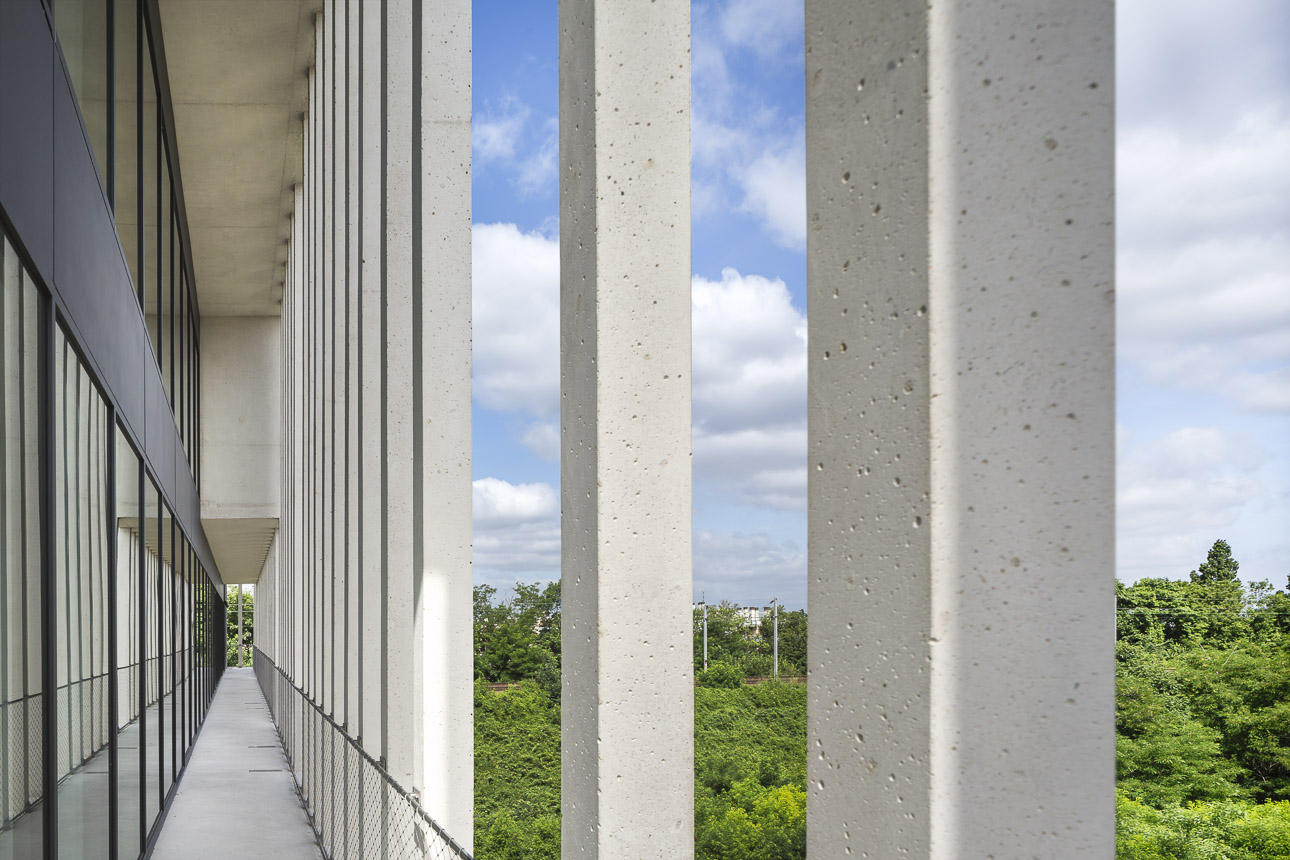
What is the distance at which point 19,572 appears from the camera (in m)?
4.28

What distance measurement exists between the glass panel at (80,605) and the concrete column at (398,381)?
5.55 ft

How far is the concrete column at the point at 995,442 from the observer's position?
1.58 metres

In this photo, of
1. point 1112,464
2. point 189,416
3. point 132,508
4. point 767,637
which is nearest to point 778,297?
point 767,637

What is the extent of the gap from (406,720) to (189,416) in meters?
16.9

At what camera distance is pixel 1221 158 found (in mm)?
68812

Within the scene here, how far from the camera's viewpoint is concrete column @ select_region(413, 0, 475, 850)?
6.14 m

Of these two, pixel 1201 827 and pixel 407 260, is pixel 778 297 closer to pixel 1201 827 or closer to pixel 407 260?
pixel 1201 827

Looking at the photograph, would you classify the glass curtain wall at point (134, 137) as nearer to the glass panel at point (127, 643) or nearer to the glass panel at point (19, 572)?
the glass panel at point (127, 643)

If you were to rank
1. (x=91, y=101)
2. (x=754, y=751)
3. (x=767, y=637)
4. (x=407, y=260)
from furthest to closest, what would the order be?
(x=767, y=637) → (x=754, y=751) → (x=407, y=260) → (x=91, y=101)

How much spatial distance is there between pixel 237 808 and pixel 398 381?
8613 mm

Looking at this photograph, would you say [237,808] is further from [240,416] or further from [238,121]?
[240,416]

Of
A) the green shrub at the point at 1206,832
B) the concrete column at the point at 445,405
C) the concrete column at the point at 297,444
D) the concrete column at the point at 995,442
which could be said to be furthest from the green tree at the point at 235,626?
the concrete column at the point at 995,442

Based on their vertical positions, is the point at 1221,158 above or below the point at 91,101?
above

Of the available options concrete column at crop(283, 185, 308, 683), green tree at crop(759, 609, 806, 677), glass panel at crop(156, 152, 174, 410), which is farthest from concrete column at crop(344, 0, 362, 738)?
green tree at crop(759, 609, 806, 677)
